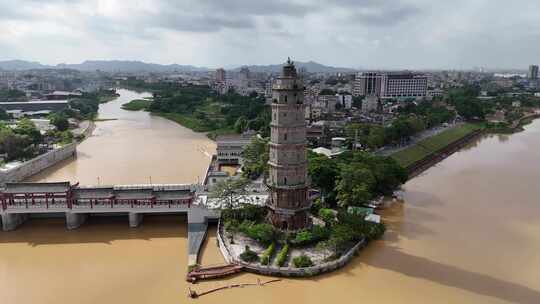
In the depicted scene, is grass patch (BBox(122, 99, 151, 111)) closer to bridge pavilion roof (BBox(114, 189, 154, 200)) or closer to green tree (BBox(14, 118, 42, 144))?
green tree (BBox(14, 118, 42, 144))

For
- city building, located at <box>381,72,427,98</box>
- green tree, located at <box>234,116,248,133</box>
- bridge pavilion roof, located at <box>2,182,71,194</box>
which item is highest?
city building, located at <box>381,72,427,98</box>

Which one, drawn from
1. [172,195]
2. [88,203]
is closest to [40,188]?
[88,203]

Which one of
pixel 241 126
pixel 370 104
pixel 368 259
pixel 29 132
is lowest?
pixel 368 259

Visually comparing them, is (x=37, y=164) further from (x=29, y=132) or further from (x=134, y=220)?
(x=134, y=220)

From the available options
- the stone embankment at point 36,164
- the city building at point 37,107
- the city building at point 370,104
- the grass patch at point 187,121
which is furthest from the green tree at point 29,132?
the city building at point 370,104

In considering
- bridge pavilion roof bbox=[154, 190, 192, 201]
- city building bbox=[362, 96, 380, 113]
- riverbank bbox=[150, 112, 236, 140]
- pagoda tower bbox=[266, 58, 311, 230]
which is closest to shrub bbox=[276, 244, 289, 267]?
pagoda tower bbox=[266, 58, 311, 230]

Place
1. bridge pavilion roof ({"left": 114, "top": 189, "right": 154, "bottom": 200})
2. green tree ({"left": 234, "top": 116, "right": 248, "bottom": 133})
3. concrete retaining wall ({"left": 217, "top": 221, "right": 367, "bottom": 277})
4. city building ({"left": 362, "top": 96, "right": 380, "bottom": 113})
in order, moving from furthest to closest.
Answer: city building ({"left": 362, "top": 96, "right": 380, "bottom": 113})
green tree ({"left": 234, "top": 116, "right": 248, "bottom": 133})
bridge pavilion roof ({"left": 114, "top": 189, "right": 154, "bottom": 200})
concrete retaining wall ({"left": 217, "top": 221, "right": 367, "bottom": 277})

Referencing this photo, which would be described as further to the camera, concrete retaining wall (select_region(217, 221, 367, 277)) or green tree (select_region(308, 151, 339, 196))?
green tree (select_region(308, 151, 339, 196))
